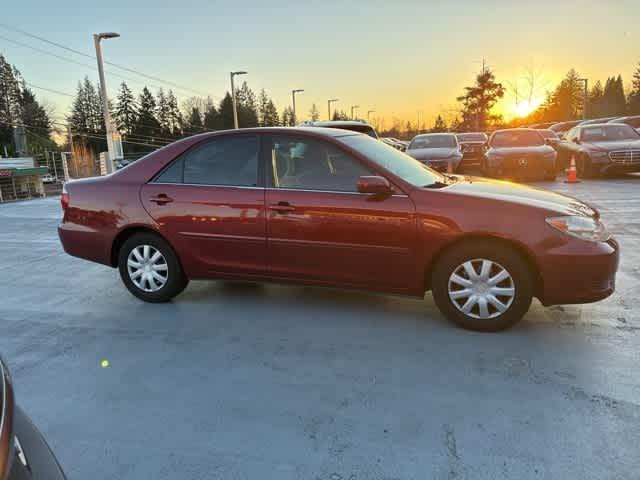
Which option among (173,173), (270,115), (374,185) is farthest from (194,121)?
(374,185)

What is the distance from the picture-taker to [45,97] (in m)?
95.9

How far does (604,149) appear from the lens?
1423 cm

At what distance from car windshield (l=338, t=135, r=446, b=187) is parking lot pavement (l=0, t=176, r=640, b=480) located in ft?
3.68

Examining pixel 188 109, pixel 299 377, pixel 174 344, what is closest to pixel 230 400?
pixel 299 377

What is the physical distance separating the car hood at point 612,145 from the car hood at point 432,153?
3.72 meters

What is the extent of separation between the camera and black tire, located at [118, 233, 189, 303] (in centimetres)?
480

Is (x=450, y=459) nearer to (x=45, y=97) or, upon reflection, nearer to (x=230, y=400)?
(x=230, y=400)

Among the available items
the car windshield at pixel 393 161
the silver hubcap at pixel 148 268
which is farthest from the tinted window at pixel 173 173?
the car windshield at pixel 393 161

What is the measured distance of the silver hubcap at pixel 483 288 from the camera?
3.82m

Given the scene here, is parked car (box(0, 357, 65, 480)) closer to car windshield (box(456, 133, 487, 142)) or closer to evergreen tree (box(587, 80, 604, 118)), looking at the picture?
car windshield (box(456, 133, 487, 142))

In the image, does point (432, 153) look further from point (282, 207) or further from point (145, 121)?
point (145, 121)

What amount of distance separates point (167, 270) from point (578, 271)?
347cm

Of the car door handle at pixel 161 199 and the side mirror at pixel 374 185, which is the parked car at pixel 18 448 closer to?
the side mirror at pixel 374 185

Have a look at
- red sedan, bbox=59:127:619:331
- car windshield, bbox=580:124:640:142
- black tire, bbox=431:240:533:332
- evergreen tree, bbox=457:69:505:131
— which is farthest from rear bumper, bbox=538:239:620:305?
evergreen tree, bbox=457:69:505:131
